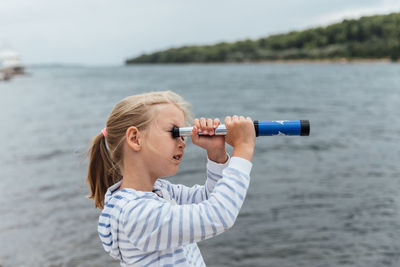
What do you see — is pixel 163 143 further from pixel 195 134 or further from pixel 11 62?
pixel 11 62

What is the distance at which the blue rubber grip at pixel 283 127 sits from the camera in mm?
1711

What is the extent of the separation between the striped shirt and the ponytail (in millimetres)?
328

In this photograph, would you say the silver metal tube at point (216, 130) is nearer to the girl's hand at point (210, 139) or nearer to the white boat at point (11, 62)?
the girl's hand at point (210, 139)

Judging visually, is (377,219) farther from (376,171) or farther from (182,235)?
(182,235)

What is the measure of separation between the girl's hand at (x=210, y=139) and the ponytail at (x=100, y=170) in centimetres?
53

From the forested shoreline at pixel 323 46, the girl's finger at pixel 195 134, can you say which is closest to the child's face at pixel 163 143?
the girl's finger at pixel 195 134

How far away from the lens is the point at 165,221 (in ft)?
5.53

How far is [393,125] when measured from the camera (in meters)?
16.5

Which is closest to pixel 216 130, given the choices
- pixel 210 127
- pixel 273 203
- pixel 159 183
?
pixel 210 127

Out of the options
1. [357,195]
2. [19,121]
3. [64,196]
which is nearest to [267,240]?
[357,195]

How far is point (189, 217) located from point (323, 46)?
121593mm

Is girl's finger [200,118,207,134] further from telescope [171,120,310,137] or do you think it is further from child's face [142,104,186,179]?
child's face [142,104,186,179]

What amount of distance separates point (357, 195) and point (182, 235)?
7.23 meters

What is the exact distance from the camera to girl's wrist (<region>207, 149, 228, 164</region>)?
197 centimetres
